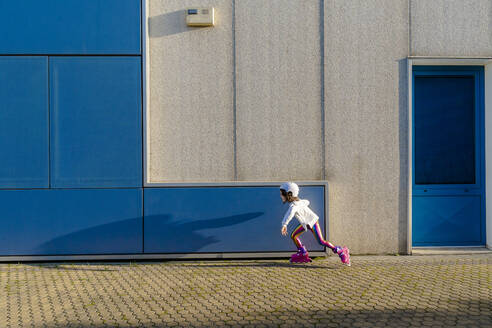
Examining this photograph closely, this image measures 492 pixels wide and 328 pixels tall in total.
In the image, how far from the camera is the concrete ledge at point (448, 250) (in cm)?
719

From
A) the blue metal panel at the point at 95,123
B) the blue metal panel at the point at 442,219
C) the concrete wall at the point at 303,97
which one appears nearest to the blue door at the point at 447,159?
the blue metal panel at the point at 442,219

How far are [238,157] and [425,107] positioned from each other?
3.50 meters

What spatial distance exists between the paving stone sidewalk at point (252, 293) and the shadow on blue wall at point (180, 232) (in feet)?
0.85

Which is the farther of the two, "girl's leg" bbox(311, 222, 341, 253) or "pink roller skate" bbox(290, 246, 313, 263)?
"pink roller skate" bbox(290, 246, 313, 263)

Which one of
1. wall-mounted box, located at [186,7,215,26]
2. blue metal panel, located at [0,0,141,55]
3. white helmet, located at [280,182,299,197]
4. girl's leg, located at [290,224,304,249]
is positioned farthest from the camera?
wall-mounted box, located at [186,7,215,26]

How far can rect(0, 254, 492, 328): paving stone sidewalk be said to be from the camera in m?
4.27

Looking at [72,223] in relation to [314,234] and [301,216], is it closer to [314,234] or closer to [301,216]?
[301,216]

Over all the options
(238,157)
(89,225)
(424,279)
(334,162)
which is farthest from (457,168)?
(89,225)

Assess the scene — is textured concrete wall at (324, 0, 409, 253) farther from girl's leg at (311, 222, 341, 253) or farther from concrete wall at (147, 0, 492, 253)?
girl's leg at (311, 222, 341, 253)

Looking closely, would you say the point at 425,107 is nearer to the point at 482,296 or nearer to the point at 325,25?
the point at 325,25

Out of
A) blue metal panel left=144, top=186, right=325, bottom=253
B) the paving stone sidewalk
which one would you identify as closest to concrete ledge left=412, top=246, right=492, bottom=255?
the paving stone sidewalk

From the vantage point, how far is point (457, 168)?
7.52 m

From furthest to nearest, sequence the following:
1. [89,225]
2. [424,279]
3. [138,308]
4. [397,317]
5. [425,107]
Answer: [425,107]
[89,225]
[424,279]
[138,308]
[397,317]

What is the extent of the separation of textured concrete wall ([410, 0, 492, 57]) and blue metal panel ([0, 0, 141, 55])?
4706mm
